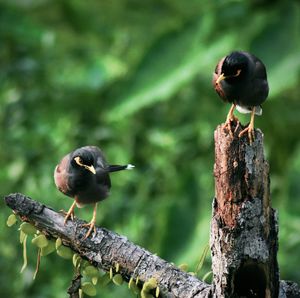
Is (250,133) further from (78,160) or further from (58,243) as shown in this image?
(78,160)

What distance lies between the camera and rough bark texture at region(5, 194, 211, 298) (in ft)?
9.04

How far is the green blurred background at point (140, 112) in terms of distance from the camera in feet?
16.8

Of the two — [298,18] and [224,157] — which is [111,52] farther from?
[224,157]

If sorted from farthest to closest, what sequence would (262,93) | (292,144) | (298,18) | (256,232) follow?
(292,144), (298,18), (262,93), (256,232)

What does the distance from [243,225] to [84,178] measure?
0.84 m

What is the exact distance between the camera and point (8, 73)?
5.73 meters

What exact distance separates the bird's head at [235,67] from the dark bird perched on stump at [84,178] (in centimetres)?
42

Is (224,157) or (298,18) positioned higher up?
(298,18)

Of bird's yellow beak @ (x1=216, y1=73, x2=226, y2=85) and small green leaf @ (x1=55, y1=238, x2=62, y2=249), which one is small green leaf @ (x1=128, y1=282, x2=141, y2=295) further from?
bird's yellow beak @ (x1=216, y1=73, x2=226, y2=85)

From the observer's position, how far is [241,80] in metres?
3.17

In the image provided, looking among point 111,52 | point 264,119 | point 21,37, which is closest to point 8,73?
point 21,37

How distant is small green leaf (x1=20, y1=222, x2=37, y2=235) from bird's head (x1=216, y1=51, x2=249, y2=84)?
0.73 m

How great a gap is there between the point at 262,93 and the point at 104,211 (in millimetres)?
2762

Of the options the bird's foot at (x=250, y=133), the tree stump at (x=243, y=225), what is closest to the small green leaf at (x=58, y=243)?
the tree stump at (x=243, y=225)
